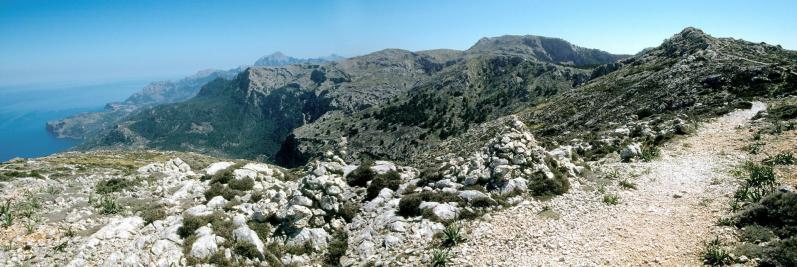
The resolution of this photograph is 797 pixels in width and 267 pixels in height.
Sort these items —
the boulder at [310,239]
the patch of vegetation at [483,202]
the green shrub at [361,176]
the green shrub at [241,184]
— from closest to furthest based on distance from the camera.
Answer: the boulder at [310,239]
the patch of vegetation at [483,202]
the green shrub at [241,184]
the green shrub at [361,176]

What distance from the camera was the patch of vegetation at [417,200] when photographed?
72.3 feet

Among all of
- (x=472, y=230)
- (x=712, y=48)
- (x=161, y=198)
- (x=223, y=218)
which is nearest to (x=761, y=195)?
(x=472, y=230)

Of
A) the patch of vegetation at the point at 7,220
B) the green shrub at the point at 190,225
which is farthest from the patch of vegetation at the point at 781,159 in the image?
the patch of vegetation at the point at 7,220

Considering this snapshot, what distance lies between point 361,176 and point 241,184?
8284mm

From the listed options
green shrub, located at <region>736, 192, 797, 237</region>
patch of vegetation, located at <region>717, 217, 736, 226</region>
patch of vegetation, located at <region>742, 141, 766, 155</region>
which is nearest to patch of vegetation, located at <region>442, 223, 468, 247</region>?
patch of vegetation, located at <region>717, 217, 736, 226</region>

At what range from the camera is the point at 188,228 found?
64.1ft

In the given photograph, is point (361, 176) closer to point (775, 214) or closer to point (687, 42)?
point (775, 214)

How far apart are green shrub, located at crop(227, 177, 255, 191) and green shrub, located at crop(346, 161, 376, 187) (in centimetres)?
674

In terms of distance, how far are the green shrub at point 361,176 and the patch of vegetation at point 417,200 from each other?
19.4 feet

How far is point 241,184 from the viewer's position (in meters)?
28.5

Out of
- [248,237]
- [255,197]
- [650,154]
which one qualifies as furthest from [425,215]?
[650,154]

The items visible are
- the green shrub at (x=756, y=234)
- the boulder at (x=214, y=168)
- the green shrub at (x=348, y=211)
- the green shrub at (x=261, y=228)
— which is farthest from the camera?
the boulder at (x=214, y=168)

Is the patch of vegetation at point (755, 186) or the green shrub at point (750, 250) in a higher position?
the patch of vegetation at point (755, 186)

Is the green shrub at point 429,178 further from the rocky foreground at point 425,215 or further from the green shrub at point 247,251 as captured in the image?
the green shrub at point 247,251
